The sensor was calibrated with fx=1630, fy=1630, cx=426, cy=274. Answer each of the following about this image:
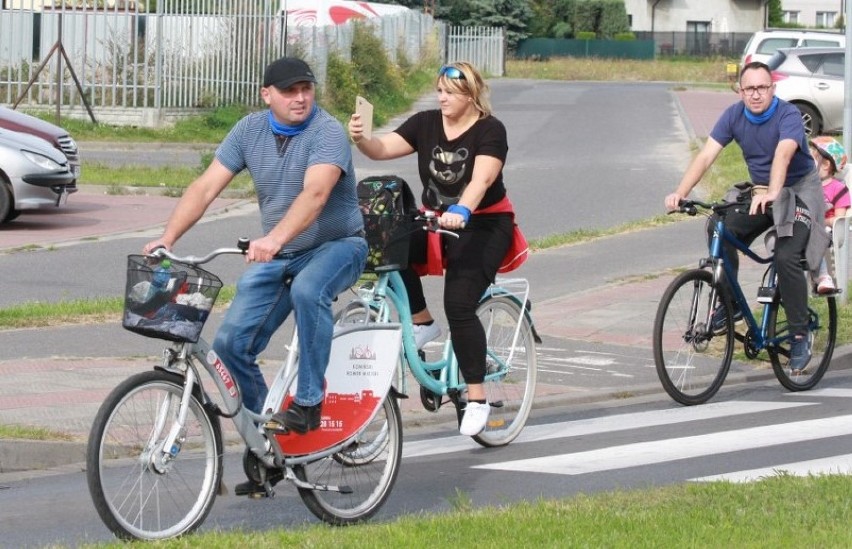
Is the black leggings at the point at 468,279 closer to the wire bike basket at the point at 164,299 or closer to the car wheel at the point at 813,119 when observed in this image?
the wire bike basket at the point at 164,299

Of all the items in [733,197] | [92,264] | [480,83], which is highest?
[480,83]

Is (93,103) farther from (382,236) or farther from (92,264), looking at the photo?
(382,236)

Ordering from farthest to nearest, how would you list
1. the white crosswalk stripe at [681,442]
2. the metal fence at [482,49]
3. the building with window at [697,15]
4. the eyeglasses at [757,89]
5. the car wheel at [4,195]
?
the building with window at [697,15] < the metal fence at [482,49] < the car wheel at [4,195] < the eyeglasses at [757,89] < the white crosswalk stripe at [681,442]

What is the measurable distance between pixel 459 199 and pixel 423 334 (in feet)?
2.23

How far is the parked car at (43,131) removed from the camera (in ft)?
59.8

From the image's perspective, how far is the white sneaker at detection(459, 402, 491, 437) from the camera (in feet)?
25.8

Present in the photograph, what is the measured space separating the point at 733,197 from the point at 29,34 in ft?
71.2

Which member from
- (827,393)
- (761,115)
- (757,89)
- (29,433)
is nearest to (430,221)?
(29,433)

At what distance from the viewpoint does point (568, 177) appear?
24141 millimetres

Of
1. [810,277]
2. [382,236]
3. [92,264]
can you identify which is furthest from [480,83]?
[92,264]

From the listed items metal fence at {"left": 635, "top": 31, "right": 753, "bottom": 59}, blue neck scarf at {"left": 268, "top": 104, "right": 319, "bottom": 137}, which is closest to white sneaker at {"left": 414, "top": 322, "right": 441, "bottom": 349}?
blue neck scarf at {"left": 268, "top": 104, "right": 319, "bottom": 137}

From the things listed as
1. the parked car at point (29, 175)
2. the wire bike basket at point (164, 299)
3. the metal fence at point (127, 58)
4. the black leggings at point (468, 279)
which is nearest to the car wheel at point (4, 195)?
the parked car at point (29, 175)

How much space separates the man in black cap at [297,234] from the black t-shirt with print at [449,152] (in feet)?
4.29

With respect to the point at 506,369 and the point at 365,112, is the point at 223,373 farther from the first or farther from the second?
the point at 506,369
